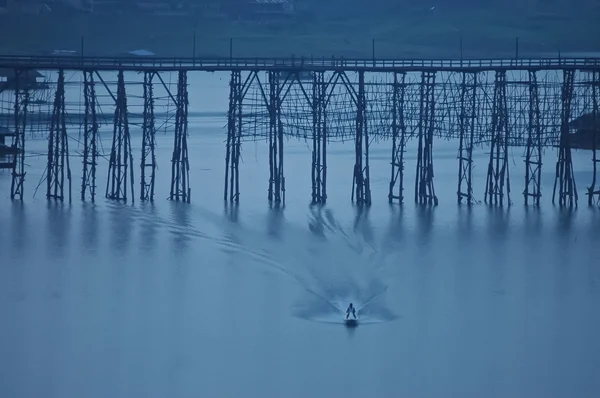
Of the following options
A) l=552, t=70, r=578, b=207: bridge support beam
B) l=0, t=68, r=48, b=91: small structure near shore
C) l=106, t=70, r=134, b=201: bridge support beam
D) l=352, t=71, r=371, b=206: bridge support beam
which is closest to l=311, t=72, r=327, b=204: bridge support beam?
l=352, t=71, r=371, b=206: bridge support beam

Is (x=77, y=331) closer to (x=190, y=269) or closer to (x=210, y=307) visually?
(x=210, y=307)

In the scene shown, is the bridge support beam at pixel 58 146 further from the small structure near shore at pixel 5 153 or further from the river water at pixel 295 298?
the small structure near shore at pixel 5 153

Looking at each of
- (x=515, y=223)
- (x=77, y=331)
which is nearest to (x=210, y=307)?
(x=77, y=331)

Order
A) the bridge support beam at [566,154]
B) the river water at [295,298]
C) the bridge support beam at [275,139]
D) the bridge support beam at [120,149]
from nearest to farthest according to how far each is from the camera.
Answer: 1. the river water at [295,298]
2. the bridge support beam at [120,149]
3. the bridge support beam at [566,154]
4. the bridge support beam at [275,139]

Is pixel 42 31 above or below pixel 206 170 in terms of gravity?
above

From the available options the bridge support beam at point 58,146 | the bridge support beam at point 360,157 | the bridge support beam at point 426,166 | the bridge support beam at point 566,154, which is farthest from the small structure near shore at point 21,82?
the bridge support beam at point 566,154

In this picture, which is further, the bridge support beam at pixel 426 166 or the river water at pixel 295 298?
the bridge support beam at pixel 426 166

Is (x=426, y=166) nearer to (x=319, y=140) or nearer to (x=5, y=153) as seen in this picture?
(x=319, y=140)

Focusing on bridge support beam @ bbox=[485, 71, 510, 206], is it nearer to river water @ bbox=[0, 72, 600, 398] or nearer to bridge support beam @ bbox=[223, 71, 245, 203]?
river water @ bbox=[0, 72, 600, 398]
